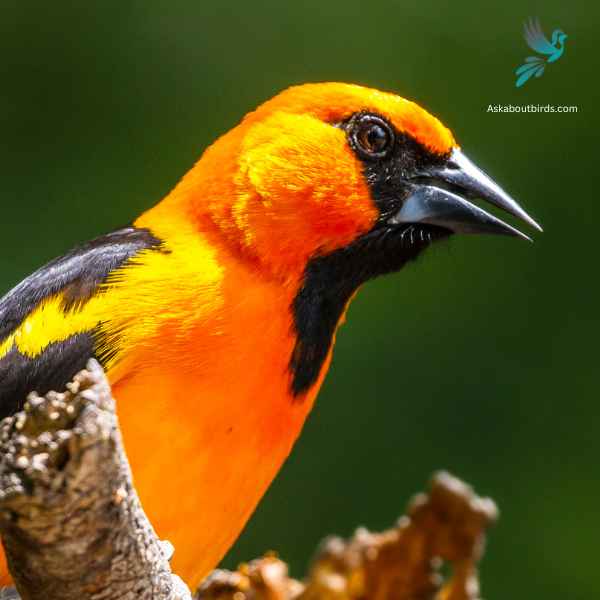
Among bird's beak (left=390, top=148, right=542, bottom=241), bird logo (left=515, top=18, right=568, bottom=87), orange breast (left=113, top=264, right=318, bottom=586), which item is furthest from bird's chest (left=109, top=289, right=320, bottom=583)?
bird logo (left=515, top=18, right=568, bottom=87)

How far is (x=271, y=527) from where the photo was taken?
17.3 feet

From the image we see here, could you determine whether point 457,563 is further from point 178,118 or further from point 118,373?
point 178,118

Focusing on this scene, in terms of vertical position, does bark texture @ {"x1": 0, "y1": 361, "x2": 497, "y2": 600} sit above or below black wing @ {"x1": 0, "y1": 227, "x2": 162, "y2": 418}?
below

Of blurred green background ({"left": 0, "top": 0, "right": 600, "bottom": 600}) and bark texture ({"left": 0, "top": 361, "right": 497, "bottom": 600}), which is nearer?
bark texture ({"left": 0, "top": 361, "right": 497, "bottom": 600})

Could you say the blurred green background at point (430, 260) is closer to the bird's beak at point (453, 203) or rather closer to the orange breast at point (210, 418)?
the bird's beak at point (453, 203)

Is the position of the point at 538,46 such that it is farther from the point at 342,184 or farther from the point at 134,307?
the point at 134,307

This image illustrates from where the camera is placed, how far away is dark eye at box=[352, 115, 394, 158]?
323 centimetres

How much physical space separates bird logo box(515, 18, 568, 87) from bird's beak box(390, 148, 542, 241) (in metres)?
2.10

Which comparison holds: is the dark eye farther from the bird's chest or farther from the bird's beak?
the bird's chest

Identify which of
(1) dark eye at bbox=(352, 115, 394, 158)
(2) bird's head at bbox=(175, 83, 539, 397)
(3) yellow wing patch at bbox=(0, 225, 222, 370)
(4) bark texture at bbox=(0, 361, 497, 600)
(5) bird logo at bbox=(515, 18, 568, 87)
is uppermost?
(5) bird logo at bbox=(515, 18, 568, 87)

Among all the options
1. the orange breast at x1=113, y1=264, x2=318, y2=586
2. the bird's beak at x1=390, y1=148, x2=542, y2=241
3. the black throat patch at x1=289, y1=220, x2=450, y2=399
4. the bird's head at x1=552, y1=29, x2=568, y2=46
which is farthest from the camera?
the bird's head at x1=552, y1=29, x2=568, y2=46

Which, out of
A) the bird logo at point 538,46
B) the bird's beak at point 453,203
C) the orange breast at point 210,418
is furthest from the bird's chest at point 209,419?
the bird logo at point 538,46

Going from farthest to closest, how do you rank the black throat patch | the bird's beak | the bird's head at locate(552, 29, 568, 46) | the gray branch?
the bird's head at locate(552, 29, 568, 46) → the bird's beak → the black throat patch → the gray branch

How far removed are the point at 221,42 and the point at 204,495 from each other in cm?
309
